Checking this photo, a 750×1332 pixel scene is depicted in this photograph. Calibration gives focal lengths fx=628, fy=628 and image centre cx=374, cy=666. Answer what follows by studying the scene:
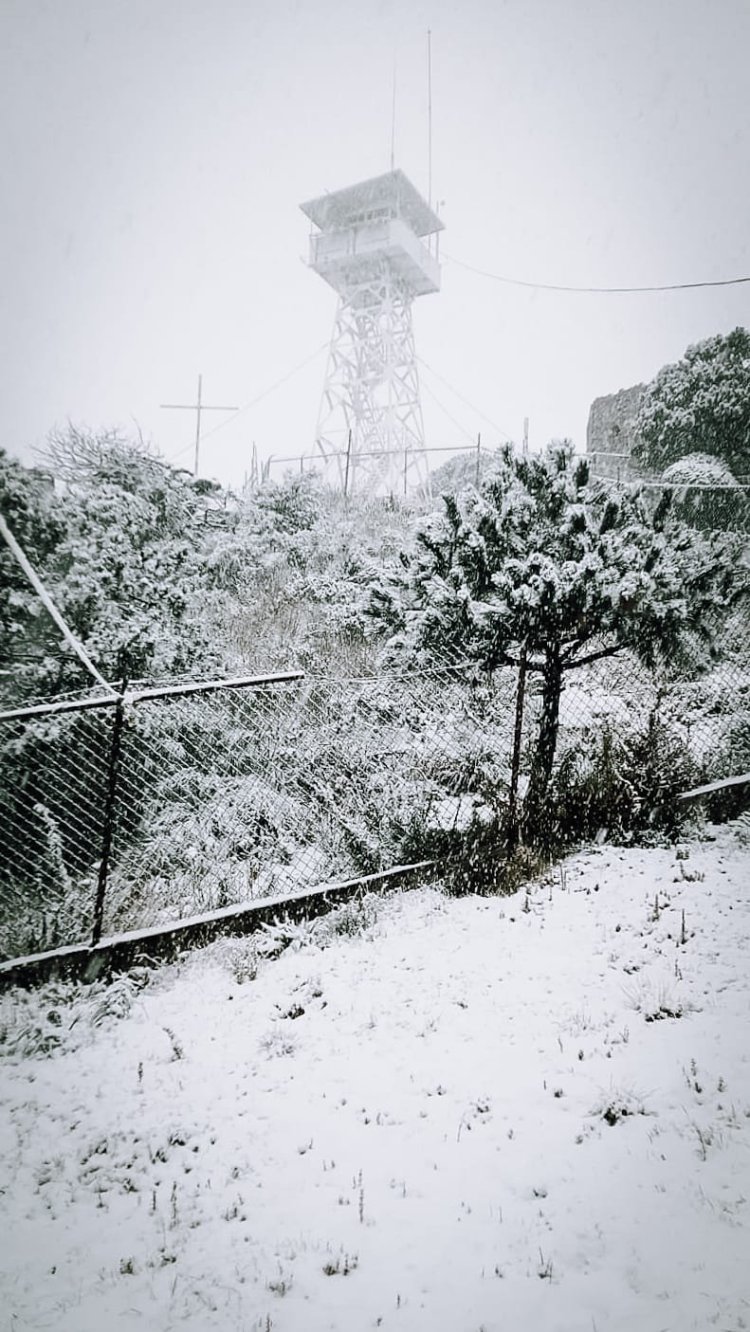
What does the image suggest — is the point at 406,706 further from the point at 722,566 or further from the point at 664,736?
the point at 722,566

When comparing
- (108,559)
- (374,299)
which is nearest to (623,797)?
(108,559)

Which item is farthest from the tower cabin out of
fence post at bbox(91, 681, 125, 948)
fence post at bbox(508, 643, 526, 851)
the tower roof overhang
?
fence post at bbox(91, 681, 125, 948)

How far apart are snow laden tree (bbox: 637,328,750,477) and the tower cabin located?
44.4 ft

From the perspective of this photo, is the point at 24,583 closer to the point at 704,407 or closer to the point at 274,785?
the point at 274,785

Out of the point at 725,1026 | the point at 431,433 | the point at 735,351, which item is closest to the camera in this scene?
the point at 725,1026

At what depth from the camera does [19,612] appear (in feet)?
14.3

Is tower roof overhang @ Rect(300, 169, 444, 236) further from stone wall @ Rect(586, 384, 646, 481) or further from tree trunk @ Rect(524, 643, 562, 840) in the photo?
tree trunk @ Rect(524, 643, 562, 840)

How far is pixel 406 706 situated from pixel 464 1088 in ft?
12.3

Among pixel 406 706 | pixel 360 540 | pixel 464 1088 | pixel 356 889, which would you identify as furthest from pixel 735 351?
pixel 464 1088

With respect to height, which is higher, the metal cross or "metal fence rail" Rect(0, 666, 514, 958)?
the metal cross

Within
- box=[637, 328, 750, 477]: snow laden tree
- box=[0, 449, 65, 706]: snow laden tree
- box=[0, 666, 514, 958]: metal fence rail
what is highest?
box=[637, 328, 750, 477]: snow laden tree

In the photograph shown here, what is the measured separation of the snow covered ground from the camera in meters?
1.92

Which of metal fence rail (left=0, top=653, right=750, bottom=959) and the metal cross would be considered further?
the metal cross

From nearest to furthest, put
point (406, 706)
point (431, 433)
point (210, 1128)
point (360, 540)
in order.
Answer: point (210, 1128)
point (406, 706)
point (360, 540)
point (431, 433)
